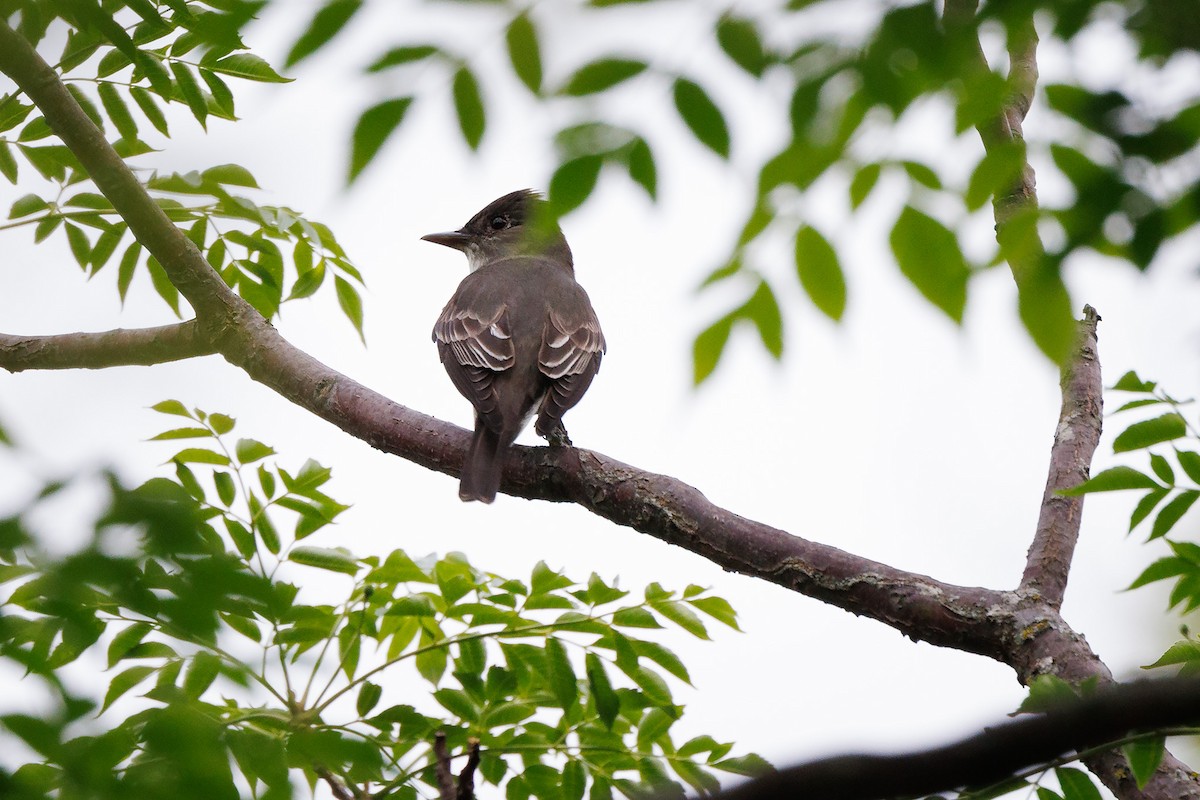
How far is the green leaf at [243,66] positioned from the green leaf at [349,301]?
3.23 ft

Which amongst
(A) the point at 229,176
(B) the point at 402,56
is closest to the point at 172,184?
(A) the point at 229,176

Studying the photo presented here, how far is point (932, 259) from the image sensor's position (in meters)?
1.86

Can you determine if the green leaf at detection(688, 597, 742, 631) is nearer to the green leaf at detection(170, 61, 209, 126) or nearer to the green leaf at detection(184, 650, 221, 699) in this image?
the green leaf at detection(184, 650, 221, 699)

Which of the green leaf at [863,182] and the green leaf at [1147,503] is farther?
the green leaf at [1147,503]

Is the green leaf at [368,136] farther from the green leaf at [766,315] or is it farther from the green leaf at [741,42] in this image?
the green leaf at [766,315]

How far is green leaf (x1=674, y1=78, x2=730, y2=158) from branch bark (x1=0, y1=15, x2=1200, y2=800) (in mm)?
1867

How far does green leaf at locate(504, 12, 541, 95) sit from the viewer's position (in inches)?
69.8

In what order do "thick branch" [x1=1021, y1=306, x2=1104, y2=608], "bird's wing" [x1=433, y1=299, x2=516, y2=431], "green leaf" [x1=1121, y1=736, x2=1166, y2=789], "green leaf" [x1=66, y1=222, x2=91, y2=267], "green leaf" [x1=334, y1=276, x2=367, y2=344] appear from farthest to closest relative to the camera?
1. "bird's wing" [x1=433, y1=299, x2=516, y2=431]
2. "green leaf" [x1=334, y1=276, x2=367, y2=344]
3. "green leaf" [x1=66, y1=222, x2=91, y2=267]
4. "thick branch" [x1=1021, y1=306, x2=1104, y2=608]
5. "green leaf" [x1=1121, y1=736, x2=1166, y2=789]

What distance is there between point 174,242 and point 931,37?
10.2 feet

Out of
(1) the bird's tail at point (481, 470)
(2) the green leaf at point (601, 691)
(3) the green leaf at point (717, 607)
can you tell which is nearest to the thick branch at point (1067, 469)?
(3) the green leaf at point (717, 607)

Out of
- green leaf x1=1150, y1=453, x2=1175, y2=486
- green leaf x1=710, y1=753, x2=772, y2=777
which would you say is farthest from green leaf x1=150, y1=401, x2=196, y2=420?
green leaf x1=1150, y1=453, x2=1175, y2=486

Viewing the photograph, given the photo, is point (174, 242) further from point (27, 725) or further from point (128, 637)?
point (27, 725)

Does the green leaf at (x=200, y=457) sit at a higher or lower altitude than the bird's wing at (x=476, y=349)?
lower

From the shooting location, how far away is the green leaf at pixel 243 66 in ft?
12.6
